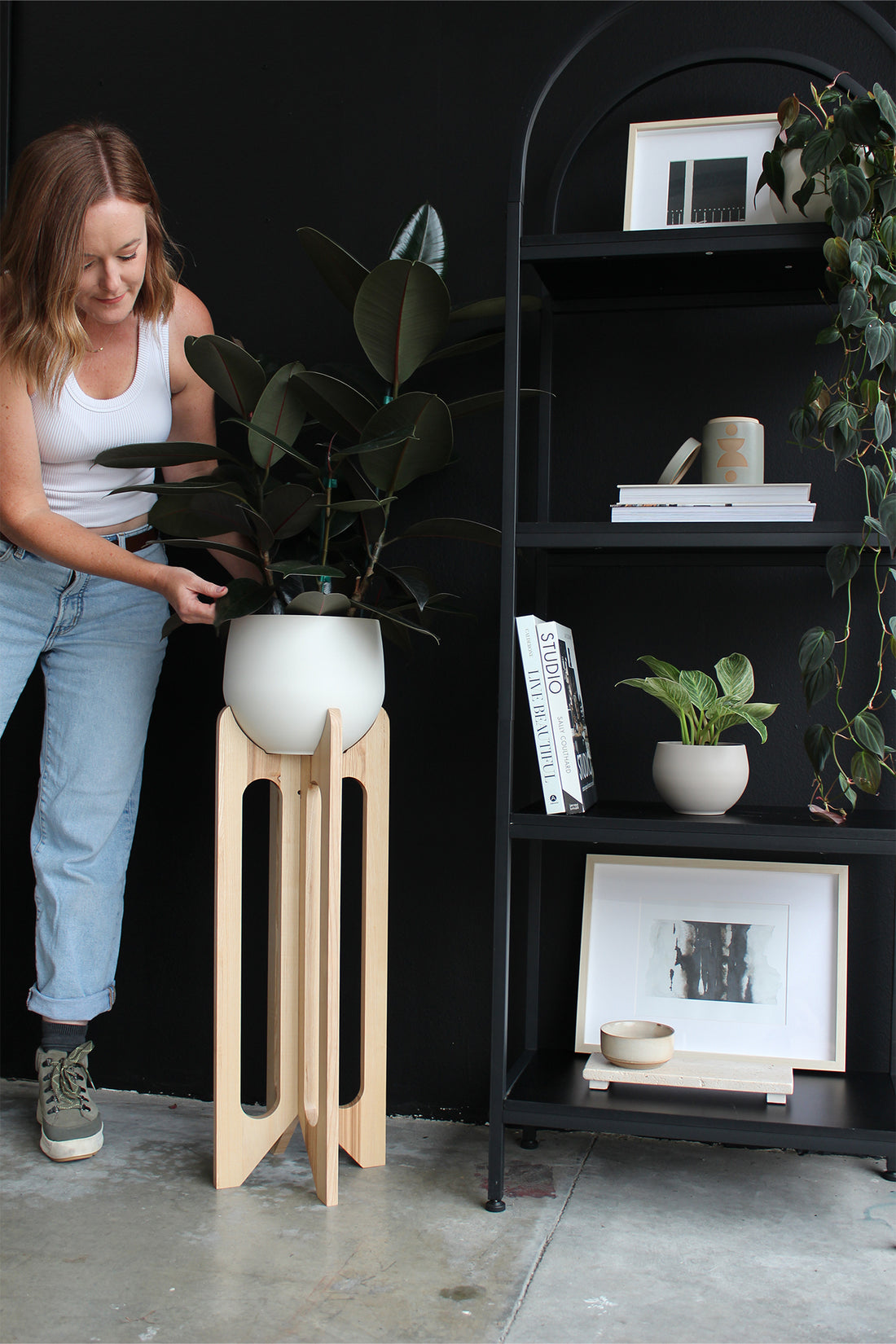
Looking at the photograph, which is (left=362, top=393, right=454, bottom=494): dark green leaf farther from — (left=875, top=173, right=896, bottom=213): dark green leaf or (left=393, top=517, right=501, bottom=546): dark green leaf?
(left=875, top=173, right=896, bottom=213): dark green leaf

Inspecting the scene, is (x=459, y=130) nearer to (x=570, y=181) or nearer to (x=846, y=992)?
(x=570, y=181)

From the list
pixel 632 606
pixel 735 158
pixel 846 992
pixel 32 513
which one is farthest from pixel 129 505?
pixel 846 992

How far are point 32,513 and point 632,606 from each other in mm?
1022

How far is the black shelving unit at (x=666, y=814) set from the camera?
157cm

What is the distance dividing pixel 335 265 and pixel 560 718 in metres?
0.80

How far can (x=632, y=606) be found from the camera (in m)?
1.98

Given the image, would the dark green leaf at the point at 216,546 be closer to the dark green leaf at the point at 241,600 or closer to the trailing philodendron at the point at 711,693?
the dark green leaf at the point at 241,600

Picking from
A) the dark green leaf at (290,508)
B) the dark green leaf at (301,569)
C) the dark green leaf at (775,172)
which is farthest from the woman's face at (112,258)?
the dark green leaf at (775,172)

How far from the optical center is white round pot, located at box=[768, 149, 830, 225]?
160cm

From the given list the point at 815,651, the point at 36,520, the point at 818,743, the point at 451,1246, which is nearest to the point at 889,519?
the point at 815,651

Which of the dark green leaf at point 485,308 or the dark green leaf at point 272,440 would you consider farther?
the dark green leaf at point 485,308

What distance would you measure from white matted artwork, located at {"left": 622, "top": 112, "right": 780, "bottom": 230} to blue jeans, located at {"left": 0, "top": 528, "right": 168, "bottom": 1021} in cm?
105

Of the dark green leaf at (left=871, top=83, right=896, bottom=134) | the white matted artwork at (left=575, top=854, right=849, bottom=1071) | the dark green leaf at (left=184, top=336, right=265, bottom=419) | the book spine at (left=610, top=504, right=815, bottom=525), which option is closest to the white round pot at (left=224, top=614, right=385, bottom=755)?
the dark green leaf at (left=184, top=336, right=265, bottom=419)

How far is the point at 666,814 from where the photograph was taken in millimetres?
1720
